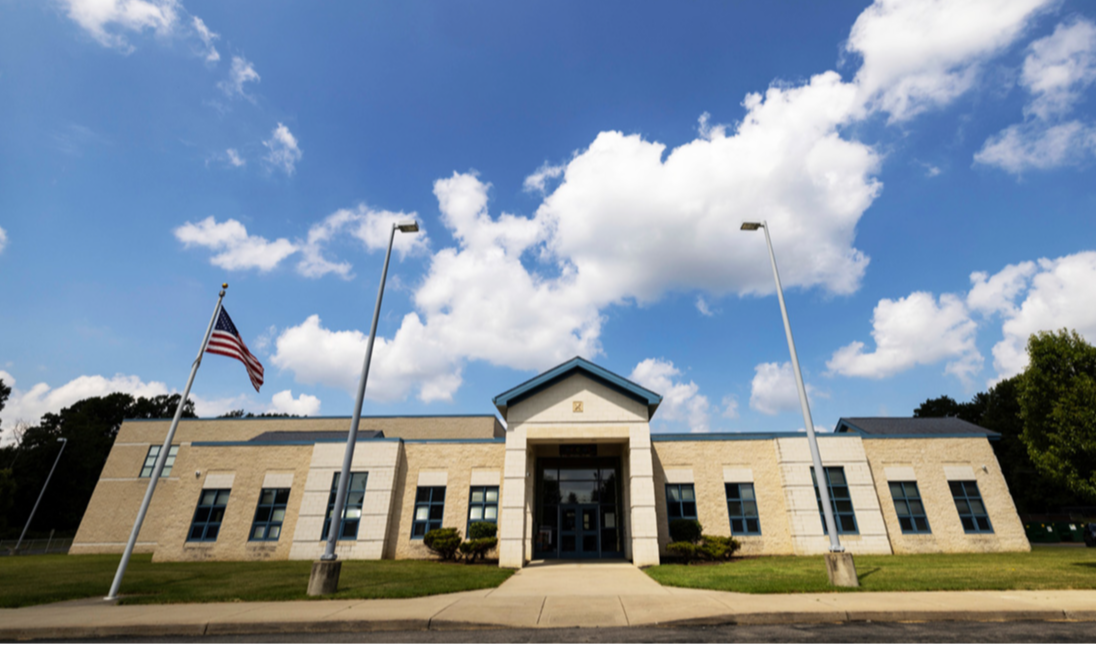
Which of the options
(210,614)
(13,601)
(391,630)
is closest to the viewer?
(391,630)

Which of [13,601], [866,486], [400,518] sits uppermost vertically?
[866,486]

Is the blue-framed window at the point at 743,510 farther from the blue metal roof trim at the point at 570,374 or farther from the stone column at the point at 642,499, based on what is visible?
the blue metal roof trim at the point at 570,374

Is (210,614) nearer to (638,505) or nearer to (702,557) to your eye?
(638,505)

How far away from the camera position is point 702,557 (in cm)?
1953

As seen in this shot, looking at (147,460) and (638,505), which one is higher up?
(147,460)

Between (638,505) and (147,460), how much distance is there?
122ft

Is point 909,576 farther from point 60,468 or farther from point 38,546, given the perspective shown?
point 60,468

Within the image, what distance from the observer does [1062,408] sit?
540 inches

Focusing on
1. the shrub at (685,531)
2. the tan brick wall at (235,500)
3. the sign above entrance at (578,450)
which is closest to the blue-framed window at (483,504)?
the sign above entrance at (578,450)

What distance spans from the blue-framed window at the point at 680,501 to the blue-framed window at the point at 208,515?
2136 centimetres

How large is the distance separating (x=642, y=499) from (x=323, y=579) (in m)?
12.3

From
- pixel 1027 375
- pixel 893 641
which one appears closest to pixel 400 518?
pixel 893 641

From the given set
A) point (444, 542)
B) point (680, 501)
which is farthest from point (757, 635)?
point (444, 542)

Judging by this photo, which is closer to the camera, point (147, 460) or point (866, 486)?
point (866, 486)
